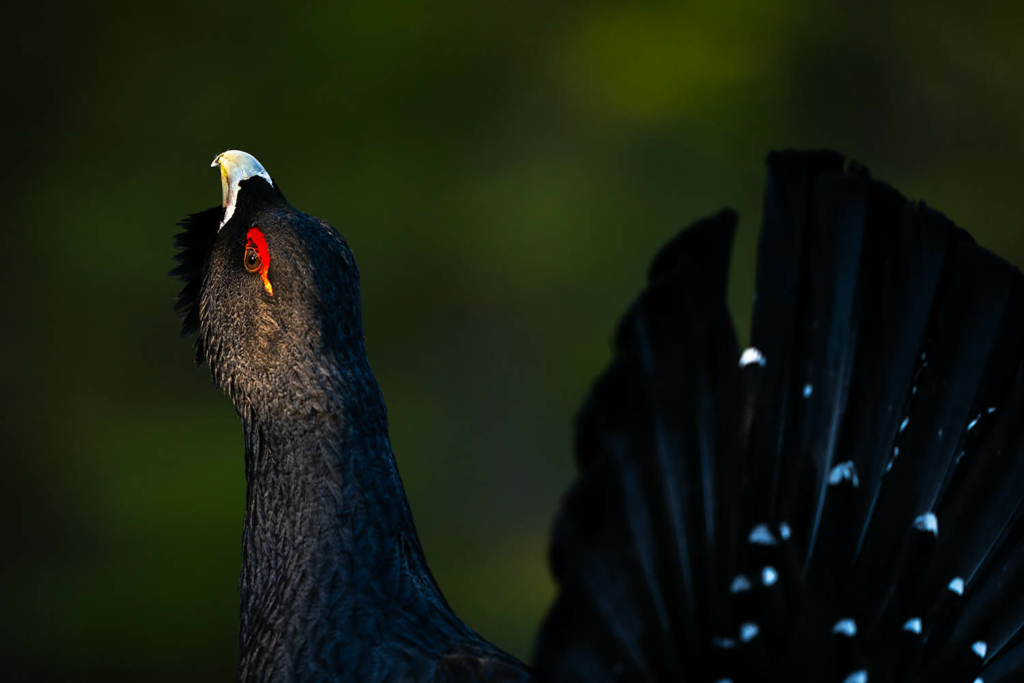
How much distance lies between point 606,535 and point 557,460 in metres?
4.69

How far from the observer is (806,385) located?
136cm

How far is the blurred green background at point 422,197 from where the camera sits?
18.2ft

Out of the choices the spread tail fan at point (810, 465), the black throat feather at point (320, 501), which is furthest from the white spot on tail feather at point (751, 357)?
the black throat feather at point (320, 501)

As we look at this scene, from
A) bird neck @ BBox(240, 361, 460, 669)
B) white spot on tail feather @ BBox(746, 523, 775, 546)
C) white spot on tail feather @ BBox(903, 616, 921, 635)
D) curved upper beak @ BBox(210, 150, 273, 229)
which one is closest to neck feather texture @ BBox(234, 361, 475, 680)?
bird neck @ BBox(240, 361, 460, 669)

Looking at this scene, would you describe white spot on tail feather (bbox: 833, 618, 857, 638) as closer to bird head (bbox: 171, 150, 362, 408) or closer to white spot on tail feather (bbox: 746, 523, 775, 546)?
white spot on tail feather (bbox: 746, 523, 775, 546)

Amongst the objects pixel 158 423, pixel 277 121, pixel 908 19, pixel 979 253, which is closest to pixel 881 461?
pixel 979 253

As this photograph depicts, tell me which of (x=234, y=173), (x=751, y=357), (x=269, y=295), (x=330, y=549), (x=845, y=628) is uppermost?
(x=234, y=173)

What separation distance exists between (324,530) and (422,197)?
5.06m

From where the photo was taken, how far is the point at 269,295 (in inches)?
72.2

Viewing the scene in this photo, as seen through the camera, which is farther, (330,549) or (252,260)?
(252,260)

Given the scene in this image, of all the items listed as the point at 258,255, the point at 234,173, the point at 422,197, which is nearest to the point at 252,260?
the point at 258,255

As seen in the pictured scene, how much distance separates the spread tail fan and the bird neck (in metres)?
0.52

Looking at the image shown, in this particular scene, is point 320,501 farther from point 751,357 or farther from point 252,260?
point 751,357

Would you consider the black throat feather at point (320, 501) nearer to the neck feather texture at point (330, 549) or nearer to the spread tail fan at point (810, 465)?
the neck feather texture at point (330, 549)
